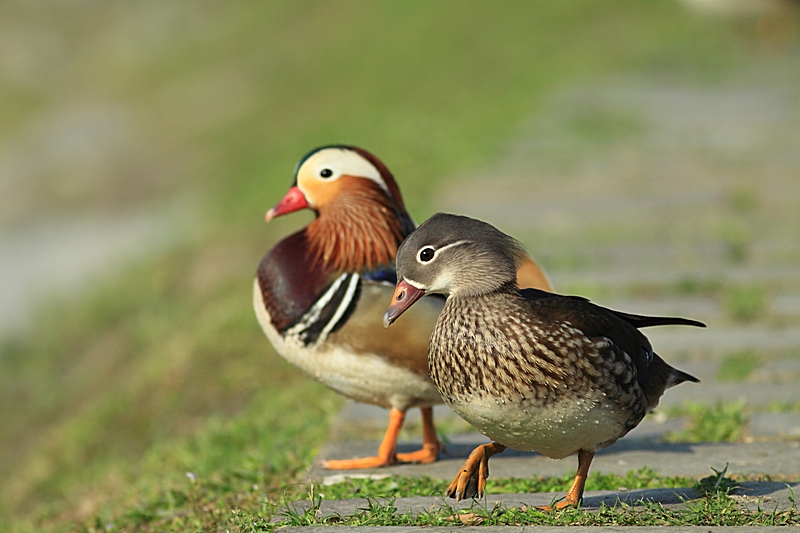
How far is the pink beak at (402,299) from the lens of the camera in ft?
9.85

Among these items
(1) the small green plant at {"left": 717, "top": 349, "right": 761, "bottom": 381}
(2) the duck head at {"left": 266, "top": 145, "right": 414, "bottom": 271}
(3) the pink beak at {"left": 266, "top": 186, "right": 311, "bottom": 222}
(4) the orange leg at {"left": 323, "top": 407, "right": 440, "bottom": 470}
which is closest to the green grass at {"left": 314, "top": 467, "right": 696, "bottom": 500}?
(4) the orange leg at {"left": 323, "top": 407, "right": 440, "bottom": 470}

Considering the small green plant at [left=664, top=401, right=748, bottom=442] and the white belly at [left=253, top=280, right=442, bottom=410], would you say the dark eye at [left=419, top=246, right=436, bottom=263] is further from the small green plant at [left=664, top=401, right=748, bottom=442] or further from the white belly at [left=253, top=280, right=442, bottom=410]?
the small green plant at [left=664, top=401, right=748, bottom=442]

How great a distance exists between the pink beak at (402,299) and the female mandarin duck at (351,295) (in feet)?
1.83

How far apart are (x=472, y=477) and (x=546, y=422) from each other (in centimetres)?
32

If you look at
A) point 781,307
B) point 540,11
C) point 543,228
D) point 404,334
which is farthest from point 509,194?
point 540,11

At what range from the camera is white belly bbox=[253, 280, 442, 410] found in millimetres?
3594

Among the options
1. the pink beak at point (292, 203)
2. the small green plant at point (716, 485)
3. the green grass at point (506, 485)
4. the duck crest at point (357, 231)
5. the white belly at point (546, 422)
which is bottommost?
the small green plant at point (716, 485)

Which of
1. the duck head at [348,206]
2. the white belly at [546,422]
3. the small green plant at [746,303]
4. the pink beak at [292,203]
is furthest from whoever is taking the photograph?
the small green plant at [746,303]

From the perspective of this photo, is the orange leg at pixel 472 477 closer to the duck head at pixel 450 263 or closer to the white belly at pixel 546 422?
the white belly at pixel 546 422

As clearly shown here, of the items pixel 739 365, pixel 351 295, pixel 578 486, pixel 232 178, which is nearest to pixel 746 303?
pixel 739 365

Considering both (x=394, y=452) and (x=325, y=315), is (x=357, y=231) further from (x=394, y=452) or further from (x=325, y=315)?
(x=394, y=452)

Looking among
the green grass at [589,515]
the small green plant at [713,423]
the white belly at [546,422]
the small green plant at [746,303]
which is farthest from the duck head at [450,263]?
the small green plant at [746,303]

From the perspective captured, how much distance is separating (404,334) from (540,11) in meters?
14.9

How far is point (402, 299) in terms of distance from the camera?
9.87 feet
